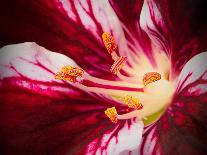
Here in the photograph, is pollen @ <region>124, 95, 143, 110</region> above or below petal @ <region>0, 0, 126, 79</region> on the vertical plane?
below

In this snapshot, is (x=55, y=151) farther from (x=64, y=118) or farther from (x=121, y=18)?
(x=121, y=18)

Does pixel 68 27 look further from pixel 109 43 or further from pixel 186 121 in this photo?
pixel 186 121

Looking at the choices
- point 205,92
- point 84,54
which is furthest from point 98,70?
point 205,92

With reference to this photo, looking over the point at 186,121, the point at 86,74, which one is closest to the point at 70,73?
the point at 86,74

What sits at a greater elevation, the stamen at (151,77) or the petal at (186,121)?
the stamen at (151,77)

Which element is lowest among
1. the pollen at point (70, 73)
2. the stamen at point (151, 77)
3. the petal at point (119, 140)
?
the petal at point (119, 140)
